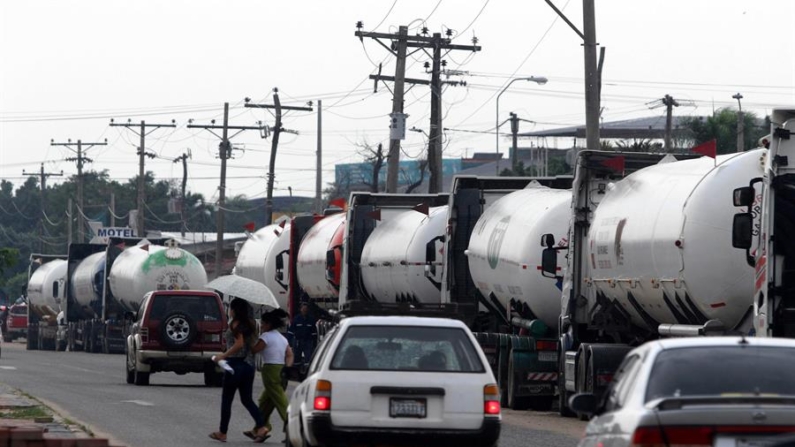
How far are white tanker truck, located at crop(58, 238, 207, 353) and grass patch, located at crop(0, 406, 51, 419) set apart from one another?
25384mm

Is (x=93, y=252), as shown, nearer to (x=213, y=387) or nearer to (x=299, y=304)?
(x=299, y=304)

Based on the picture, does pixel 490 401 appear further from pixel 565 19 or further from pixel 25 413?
pixel 565 19

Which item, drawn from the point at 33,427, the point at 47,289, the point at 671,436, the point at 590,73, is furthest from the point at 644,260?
the point at 47,289

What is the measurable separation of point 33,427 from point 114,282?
39988 mm

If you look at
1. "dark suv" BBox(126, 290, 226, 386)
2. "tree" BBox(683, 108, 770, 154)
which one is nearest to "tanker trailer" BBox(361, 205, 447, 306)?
"dark suv" BBox(126, 290, 226, 386)

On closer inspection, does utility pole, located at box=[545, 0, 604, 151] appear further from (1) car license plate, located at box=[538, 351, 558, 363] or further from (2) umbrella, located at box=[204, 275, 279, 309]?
(2) umbrella, located at box=[204, 275, 279, 309]

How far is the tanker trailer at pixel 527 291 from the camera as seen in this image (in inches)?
950

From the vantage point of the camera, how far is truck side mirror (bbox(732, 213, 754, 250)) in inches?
662

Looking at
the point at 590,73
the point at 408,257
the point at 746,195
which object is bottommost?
the point at 408,257

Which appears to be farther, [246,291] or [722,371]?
[246,291]

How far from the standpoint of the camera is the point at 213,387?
1233 inches

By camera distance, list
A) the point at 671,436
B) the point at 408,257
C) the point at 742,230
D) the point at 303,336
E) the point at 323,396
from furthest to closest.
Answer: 1. the point at 303,336
2. the point at 408,257
3. the point at 742,230
4. the point at 323,396
5. the point at 671,436

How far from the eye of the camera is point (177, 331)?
102ft

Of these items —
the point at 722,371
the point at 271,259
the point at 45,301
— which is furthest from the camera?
the point at 45,301
